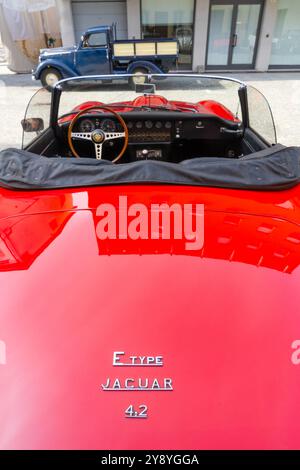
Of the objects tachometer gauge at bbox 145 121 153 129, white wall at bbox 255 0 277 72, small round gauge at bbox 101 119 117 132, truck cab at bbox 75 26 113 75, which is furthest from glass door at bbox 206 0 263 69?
small round gauge at bbox 101 119 117 132

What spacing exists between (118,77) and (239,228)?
83.0 inches

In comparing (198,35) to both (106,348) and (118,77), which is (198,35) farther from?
(106,348)

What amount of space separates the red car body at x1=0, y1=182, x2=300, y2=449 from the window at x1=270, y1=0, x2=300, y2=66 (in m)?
14.5

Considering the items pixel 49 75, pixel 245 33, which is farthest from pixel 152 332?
pixel 245 33

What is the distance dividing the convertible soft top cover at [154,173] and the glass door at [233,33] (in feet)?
43.4

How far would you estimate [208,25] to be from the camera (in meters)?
12.7

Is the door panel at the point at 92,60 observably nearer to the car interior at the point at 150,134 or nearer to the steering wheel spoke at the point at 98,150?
the car interior at the point at 150,134

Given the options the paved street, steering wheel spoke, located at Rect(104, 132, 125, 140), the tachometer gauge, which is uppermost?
steering wheel spoke, located at Rect(104, 132, 125, 140)

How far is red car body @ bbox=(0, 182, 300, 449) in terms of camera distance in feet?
2.96

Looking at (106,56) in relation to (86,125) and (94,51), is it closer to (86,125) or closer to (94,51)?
(94,51)

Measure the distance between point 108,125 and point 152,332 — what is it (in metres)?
2.35

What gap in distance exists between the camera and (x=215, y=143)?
325cm

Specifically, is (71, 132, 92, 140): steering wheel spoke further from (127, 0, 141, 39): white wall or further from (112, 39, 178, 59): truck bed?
(127, 0, 141, 39): white wall

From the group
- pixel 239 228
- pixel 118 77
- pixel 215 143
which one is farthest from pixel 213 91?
pixel 239 228
